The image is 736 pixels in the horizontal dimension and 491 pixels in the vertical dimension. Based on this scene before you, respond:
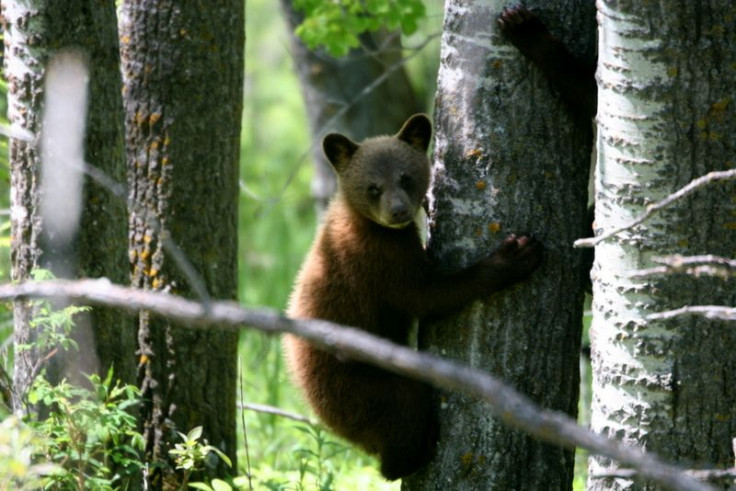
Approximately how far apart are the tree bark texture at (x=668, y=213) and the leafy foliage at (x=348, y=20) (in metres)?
2.70

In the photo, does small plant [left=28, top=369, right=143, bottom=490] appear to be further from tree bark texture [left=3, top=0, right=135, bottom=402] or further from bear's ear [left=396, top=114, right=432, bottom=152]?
bear's ear [left=396, top=114, right=432, bottom=152]

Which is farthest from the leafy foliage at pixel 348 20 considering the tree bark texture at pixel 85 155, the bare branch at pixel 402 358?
the bare branch at pixel 402 358

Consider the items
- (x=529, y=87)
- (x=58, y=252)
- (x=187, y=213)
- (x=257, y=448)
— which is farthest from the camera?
(x=257, y=448)

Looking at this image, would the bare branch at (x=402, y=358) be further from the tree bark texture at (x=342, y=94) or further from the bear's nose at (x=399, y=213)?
the tree bark texture at (x=342, y=94)

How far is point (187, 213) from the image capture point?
189 inches

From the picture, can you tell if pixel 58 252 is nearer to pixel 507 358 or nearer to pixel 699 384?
pixel 507 358

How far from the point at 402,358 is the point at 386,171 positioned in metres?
3.02

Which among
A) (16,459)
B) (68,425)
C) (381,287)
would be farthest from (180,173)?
(16,459)

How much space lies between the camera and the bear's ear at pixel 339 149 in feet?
16.2

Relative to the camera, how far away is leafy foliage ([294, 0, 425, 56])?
5.63 m

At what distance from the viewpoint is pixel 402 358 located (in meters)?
1.74

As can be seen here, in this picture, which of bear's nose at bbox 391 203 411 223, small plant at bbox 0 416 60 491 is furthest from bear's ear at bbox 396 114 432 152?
small plant at bbox 0 416 60 491

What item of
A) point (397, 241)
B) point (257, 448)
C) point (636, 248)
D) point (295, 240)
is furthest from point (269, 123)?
point (636, 248)

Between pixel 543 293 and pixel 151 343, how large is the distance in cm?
230
